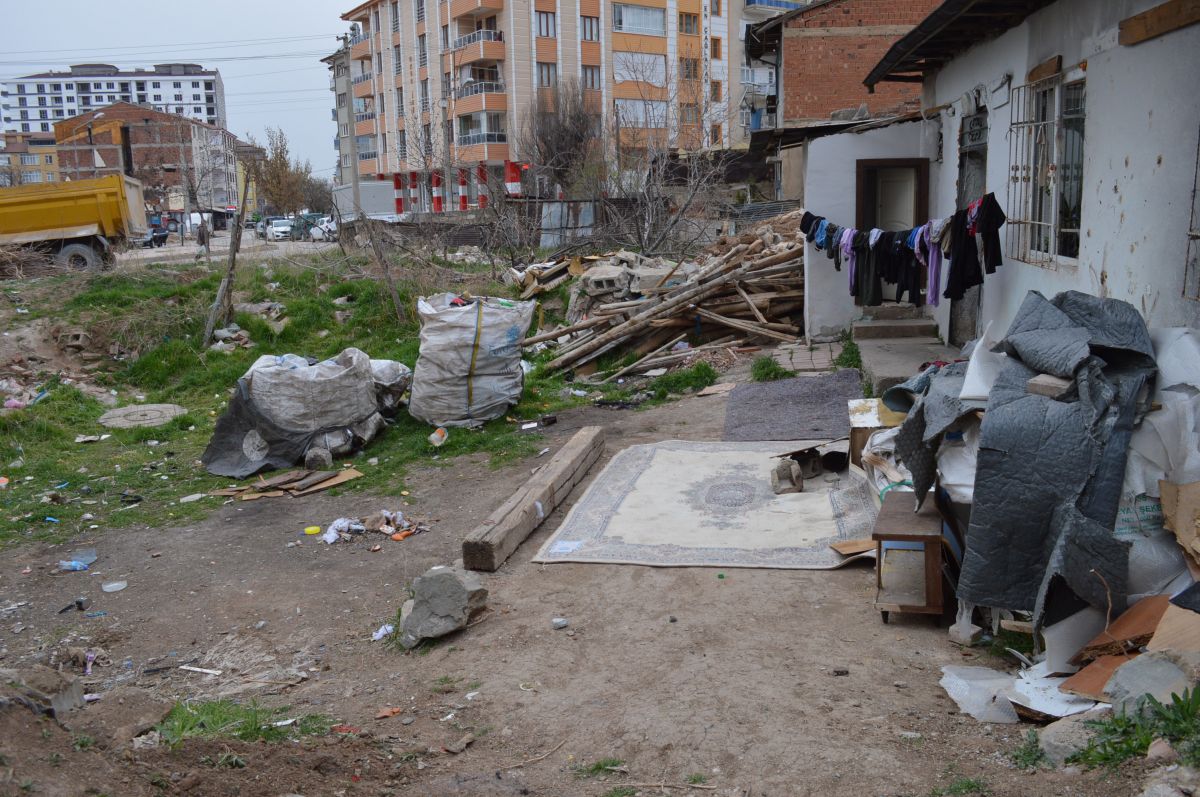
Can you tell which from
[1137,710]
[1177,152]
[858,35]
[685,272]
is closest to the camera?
[1137,710]

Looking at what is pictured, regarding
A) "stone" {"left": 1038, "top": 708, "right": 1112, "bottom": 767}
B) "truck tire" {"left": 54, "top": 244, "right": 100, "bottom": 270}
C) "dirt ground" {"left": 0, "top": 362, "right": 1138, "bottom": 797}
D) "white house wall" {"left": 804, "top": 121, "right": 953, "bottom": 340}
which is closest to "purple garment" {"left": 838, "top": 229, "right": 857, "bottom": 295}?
"white house wall" {"left": 804, "top": 121, "right": 953, "bottom": 340}

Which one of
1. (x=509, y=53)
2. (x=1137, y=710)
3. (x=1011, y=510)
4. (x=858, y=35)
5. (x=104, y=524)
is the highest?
(x=509, y=53)

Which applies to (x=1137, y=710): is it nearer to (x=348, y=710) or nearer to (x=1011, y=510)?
(x=1011, y=510)

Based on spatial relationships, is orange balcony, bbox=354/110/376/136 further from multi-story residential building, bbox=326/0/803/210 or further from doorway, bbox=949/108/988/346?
doorway, bbox=949/108/988/346

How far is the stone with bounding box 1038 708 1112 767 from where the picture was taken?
336cm

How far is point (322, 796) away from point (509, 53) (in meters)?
46.0

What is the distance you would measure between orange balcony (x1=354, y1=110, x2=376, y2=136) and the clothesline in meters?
51.7

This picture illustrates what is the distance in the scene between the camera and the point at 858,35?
24.1 metres

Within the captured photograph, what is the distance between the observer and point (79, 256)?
798 inches

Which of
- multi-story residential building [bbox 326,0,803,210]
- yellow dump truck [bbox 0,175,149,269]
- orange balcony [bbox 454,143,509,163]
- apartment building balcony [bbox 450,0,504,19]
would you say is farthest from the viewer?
orange balcony [bbox 454,143,509,163]

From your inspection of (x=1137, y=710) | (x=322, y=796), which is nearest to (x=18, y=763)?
(x=322, y=796)

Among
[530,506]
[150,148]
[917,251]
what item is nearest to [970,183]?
[917,251]

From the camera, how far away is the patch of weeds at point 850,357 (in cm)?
1115

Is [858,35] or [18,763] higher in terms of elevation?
[858,35]
